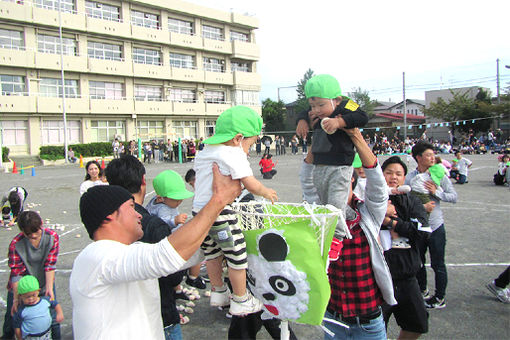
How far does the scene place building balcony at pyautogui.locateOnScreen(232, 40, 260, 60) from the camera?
48.8 meters

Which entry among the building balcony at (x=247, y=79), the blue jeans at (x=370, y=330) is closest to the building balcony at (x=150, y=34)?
the building balcony at (x=247, y=79)

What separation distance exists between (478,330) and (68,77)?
41.0 metres

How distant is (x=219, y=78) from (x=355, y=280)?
47236mm

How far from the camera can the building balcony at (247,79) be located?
49.0m

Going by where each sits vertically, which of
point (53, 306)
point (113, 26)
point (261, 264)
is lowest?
point (53, 306)

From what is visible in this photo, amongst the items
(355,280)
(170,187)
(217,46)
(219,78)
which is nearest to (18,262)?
(170,187)

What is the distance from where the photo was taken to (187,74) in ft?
146

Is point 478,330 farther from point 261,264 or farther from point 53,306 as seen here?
point 53,306

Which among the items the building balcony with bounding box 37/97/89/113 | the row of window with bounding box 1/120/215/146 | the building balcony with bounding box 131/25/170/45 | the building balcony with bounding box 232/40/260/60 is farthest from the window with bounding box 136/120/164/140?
the building balcony with bounding box 232/40/260/60

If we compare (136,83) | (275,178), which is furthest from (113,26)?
(275,178)

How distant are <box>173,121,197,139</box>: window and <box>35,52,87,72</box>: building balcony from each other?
12.4 metres

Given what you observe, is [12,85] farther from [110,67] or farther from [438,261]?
[438,261]

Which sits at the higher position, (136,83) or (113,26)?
(113,26)

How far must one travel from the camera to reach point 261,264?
5.92 ft
